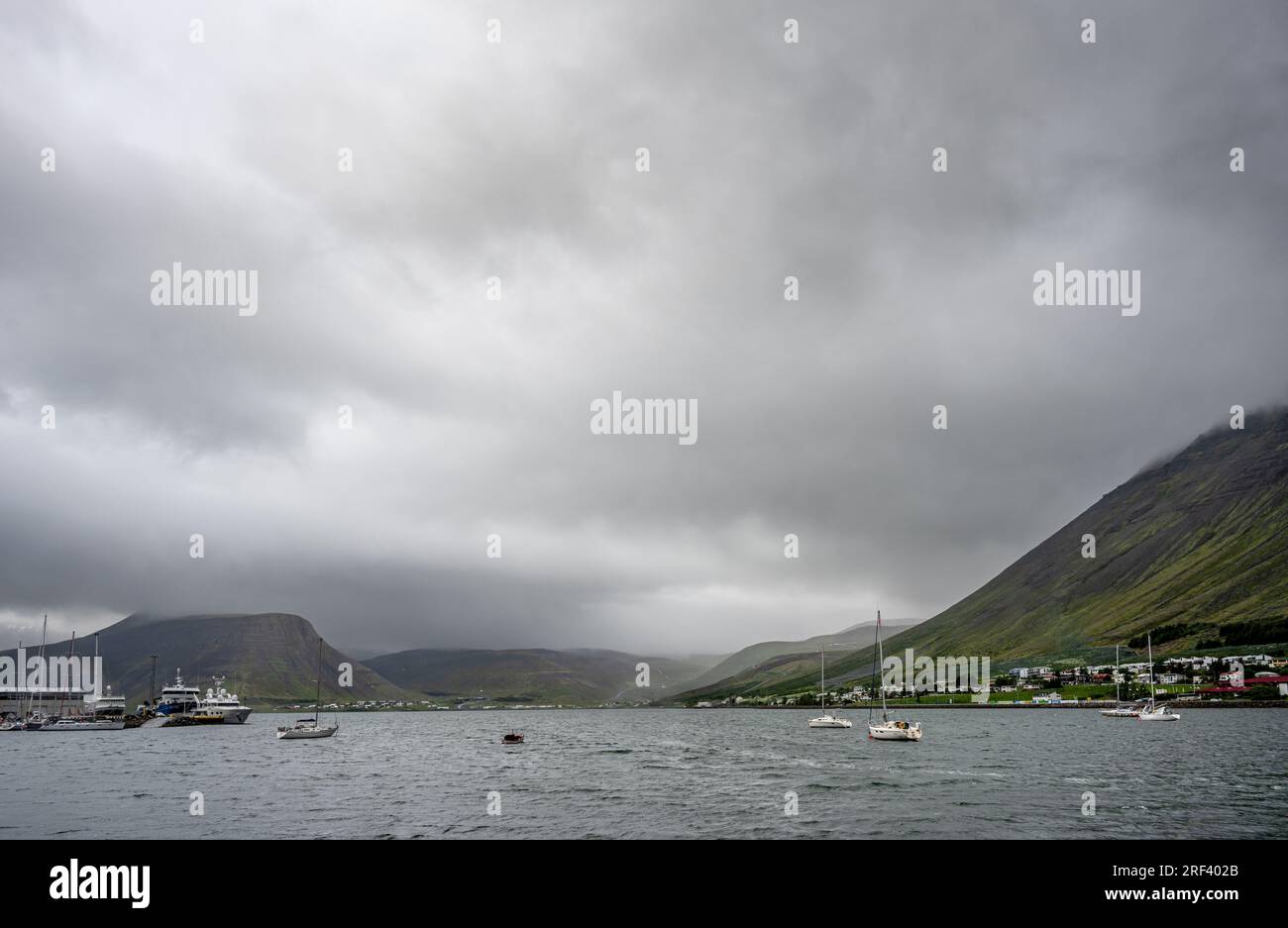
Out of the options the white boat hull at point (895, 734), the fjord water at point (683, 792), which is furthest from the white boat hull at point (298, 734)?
the white boat hull at point (895, 734)

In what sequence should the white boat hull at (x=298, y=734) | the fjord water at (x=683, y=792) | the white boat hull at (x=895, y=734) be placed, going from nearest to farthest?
the fjord water at (x=683, y=792)
the white boat hull at (x=895, y=734)
the white boat hull at (x=298, y=734)

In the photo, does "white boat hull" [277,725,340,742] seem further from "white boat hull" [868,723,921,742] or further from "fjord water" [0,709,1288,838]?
"white boat hull" [868,723,921,742]

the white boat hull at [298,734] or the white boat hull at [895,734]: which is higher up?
the white boat hull at [895,734]

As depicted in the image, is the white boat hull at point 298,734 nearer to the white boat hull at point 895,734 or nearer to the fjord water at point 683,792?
the fjord water at point 683,792

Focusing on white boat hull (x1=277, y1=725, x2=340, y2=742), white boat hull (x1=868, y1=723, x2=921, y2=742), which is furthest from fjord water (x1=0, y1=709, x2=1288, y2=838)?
white boat hull (x1=277, y1=725, x2=340, y2=742)

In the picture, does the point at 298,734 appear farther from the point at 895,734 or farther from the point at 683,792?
the point at 683,792

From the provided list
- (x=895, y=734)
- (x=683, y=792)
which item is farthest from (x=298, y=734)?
(x=683, y=792)

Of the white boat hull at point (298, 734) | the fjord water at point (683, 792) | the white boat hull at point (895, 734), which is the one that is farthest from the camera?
the white boat hull at point (298, 734)
